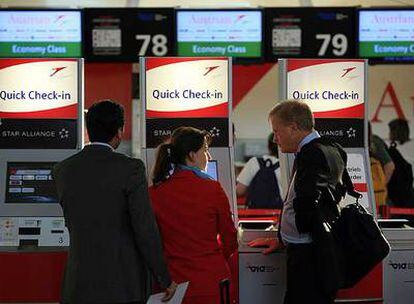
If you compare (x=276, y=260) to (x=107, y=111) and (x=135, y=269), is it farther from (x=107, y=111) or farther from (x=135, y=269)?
(x=107, y=111)

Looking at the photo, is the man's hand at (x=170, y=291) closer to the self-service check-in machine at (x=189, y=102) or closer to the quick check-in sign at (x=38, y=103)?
the self-service check-in machine at (x=189, y=102)

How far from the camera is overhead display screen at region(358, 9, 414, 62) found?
25.5ft

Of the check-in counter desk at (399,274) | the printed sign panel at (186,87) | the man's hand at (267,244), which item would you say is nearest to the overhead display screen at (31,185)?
the printed sign panel at (186,87)

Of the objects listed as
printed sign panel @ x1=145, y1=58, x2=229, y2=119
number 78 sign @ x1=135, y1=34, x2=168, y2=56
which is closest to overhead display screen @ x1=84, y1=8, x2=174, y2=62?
number 78 sign @ x1=135, y1=34, x2=168, y2=56

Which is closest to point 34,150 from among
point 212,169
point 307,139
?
point 212,169

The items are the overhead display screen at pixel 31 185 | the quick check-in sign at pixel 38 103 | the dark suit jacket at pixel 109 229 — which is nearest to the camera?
the dark suit jacket at pixel 109 229

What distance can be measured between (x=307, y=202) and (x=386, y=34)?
4.52 metres

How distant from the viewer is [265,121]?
9391 millimetres

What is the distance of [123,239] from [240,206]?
4276 mm

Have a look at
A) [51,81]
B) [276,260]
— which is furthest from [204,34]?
[276,260]

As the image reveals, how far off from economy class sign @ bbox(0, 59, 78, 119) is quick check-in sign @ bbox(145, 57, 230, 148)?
0.43 metres

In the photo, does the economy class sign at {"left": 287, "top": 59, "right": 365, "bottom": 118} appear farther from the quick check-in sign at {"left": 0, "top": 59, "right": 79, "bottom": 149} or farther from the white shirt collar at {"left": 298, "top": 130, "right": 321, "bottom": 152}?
the quick check-in sign at {"left": 0, "top": 59, "right": 79, "bottom": 149}

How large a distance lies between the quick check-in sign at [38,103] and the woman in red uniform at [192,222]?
109 centimetres

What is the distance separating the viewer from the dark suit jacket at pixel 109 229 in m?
3.45
